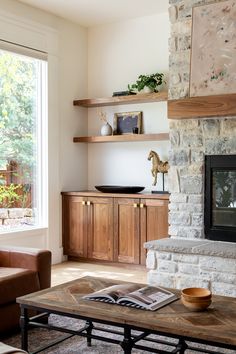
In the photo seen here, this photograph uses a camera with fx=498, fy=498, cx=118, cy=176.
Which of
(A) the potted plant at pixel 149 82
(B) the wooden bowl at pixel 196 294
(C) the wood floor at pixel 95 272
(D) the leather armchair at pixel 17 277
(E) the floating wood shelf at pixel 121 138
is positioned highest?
(A) the potted plant at pixel 149 82

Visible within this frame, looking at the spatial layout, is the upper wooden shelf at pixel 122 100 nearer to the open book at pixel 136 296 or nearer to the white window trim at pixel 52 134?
the white window trim at pixel 52 134

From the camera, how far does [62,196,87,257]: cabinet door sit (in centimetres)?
582

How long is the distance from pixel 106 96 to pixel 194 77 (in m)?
2.12

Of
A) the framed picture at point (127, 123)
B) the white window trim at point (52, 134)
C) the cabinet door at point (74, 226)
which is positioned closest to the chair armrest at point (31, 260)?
the white window trim at point (52, 134)

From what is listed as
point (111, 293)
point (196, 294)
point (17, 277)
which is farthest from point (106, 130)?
point (196, 294)

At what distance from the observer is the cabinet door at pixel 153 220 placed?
5191mm

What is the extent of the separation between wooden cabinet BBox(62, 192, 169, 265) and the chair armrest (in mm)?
1944

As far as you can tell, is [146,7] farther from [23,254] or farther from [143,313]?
[143,313]

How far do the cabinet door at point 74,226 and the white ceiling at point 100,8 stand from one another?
7.02 feet

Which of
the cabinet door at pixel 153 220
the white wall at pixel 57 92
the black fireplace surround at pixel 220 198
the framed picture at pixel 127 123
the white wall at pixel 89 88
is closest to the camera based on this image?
the black fireplace surround at pixel 220 198

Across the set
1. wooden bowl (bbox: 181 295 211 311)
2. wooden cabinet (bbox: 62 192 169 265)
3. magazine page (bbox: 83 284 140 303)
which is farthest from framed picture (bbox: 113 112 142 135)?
wooden bowl (bbox: 181 295 211 311)

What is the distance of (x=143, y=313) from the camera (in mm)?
2318

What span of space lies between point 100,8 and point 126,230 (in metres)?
2.51

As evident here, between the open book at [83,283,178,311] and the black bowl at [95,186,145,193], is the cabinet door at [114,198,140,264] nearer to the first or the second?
the black bowl at [95,186,145,193]
